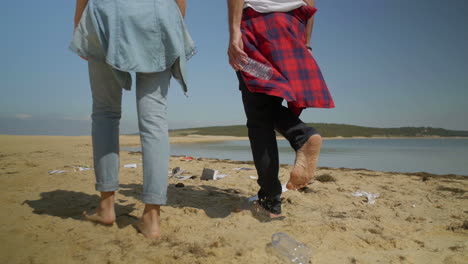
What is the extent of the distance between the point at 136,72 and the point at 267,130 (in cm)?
87

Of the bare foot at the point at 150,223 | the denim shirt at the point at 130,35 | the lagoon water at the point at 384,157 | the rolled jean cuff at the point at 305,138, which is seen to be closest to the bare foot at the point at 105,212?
the bare foot at the point at 150,223

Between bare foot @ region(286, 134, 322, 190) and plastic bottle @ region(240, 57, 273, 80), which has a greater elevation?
plastic bottle @ region(240, 57, 273, 80)

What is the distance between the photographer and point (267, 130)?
184 cm

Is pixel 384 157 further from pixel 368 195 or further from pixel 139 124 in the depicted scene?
pixel 139 124

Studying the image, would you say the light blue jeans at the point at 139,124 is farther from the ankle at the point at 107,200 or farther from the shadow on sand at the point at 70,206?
the shadow on sand at the point at 70,206

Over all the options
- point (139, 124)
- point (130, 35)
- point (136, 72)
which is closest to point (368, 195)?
point (139, 124)

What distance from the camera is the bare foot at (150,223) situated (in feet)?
4.69

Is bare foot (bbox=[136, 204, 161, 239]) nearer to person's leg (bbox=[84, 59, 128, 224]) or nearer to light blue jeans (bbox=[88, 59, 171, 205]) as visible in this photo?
light blue jeans (bbox=[88, 59, 171, 205])

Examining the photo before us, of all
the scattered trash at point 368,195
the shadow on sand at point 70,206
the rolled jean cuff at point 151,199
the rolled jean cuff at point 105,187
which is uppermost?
the rolled jean cuff at point 105,187

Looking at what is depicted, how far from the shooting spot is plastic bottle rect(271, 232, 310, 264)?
122 cm

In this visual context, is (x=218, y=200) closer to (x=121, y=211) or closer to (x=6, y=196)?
(x=121, y=211)

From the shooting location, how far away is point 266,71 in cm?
170

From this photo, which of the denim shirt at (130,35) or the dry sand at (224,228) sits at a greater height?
the denim shirt at (130,35)

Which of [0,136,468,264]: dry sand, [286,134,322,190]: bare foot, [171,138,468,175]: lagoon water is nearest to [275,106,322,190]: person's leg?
[286,134,322,190]: bare foot
